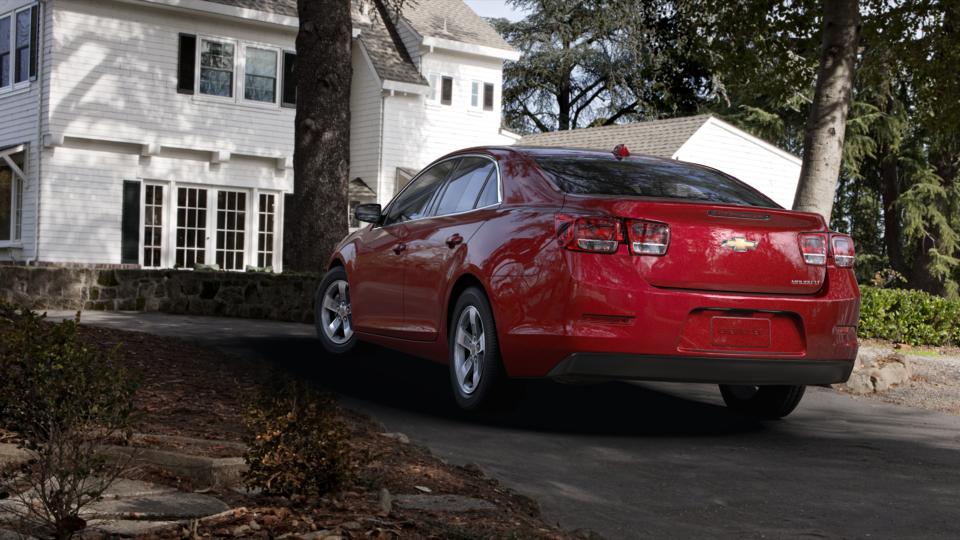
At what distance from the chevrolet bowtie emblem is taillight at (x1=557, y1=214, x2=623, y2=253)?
0.65m

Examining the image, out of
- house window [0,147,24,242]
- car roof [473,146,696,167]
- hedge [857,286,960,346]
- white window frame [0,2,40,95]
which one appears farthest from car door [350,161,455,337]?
house window [0,147,24,242]

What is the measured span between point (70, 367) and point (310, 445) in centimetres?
110

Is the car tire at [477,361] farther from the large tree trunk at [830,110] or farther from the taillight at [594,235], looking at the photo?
the large tree trunk at [830,110]

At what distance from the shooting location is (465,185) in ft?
26.7

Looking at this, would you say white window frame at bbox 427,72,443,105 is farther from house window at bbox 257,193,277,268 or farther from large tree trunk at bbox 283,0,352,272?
large tree trunk at bbox 283,0,352,272

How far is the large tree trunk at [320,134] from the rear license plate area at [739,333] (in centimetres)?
989

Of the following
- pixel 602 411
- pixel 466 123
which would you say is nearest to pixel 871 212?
pixel 466 123

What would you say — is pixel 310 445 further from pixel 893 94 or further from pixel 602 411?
pixel 893 94

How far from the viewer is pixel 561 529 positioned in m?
4.75

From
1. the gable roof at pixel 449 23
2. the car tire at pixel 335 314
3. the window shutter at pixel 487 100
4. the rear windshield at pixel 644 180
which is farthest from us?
the window shutter at pixel 487 100

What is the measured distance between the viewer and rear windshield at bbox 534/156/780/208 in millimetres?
7277

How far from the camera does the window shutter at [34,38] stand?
23.7 m

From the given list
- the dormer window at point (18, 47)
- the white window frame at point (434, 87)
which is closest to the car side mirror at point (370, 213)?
the dormer window at point (18, 47)

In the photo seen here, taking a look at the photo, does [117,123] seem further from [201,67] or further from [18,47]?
[18,47]
